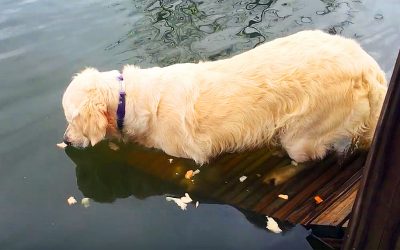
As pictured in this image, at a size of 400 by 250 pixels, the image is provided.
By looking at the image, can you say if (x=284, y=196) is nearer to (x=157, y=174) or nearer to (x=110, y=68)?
(x=157, y=174)

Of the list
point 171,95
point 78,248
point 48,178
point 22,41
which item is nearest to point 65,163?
point 48,178

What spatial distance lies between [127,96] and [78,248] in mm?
1393

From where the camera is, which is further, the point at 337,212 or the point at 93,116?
the point at 93,116

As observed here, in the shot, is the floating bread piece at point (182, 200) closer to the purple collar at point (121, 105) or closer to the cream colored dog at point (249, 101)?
the cream colored dog at point (249, 101)

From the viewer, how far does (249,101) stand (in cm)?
414

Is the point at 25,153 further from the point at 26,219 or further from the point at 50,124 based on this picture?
the point at 26,219

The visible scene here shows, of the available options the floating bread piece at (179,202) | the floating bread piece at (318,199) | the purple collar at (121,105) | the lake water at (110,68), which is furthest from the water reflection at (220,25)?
the floating bread piece at (318,199)

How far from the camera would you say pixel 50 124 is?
5457 millimetres

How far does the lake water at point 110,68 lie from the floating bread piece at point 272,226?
0.15 feet

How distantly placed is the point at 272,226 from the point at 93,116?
181cm

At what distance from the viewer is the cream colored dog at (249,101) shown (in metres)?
3.94

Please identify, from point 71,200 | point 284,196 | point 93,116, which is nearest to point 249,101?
point 284,196

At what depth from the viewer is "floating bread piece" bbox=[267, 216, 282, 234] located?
3.89 m

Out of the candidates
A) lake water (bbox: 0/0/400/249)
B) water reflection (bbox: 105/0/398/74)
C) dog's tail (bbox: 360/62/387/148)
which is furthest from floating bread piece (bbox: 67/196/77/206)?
dog's tail (bbox: 360/62/387/148)
